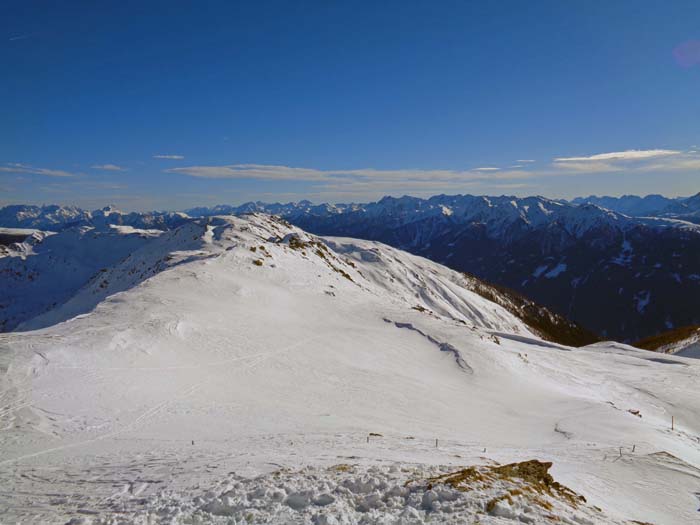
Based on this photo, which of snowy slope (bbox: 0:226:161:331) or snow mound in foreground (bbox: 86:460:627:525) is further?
snowy slope (bbox: 0:226:161:331)

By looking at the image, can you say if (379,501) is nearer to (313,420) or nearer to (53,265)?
(313,420)

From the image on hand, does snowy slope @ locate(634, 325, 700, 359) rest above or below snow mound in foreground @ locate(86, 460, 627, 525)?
below

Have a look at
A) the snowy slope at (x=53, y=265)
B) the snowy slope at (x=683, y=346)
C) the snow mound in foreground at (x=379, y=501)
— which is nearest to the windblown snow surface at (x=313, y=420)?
the snow mound in foreground at (x=379, y=501)

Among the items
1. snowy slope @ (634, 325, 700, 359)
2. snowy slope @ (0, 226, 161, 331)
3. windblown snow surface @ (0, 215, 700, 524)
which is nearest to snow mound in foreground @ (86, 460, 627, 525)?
windblown snow surface @ (0, 215, 700, 524)

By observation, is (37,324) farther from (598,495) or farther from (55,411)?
(598,495)

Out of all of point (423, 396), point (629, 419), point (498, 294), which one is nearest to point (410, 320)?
point (423, 396)

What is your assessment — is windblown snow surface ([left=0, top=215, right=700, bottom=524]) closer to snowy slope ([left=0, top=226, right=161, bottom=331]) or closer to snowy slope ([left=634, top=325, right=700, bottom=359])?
snowy slope ([left=634, top=325, right=700, bottom=359])

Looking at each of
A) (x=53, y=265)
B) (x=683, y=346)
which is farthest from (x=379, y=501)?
(x=53, y=265)

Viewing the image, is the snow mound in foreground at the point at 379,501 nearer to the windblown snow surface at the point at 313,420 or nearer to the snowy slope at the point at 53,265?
the windblown snow surface at the point at 313,420
